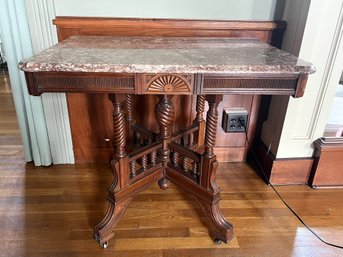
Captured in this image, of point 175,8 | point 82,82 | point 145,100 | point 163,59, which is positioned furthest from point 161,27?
point 82,82

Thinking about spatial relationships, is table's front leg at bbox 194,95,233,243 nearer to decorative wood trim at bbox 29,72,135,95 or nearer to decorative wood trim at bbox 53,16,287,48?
decorative wood trim at bbox 29,72,135,95

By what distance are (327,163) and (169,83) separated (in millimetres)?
1032

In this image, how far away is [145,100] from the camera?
5.06ft

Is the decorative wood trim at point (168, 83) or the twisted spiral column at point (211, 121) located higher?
the decorative wood trim at point (168, 83)

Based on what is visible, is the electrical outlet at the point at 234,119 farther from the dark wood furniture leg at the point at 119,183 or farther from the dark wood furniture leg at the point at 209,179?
the dark wood furniture leg at the point at 119,183

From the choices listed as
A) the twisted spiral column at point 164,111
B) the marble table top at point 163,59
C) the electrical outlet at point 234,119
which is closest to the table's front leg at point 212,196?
the twisted spiral column at point 164,111

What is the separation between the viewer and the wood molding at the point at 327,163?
55.7 inches

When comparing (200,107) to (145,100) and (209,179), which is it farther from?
(209,179)

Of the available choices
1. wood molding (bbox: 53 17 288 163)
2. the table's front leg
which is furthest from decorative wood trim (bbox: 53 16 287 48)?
the table's front leg

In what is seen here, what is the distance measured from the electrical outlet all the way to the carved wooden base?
13.5 inches

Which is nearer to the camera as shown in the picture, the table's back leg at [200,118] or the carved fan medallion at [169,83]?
the carved fan medallion at [169,83]

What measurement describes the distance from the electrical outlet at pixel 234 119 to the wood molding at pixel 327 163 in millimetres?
375

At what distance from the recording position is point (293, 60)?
0.91 meters

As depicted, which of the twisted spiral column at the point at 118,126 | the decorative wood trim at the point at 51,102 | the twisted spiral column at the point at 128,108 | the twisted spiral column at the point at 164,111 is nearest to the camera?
the twisted spiral column at the point at 118,126
